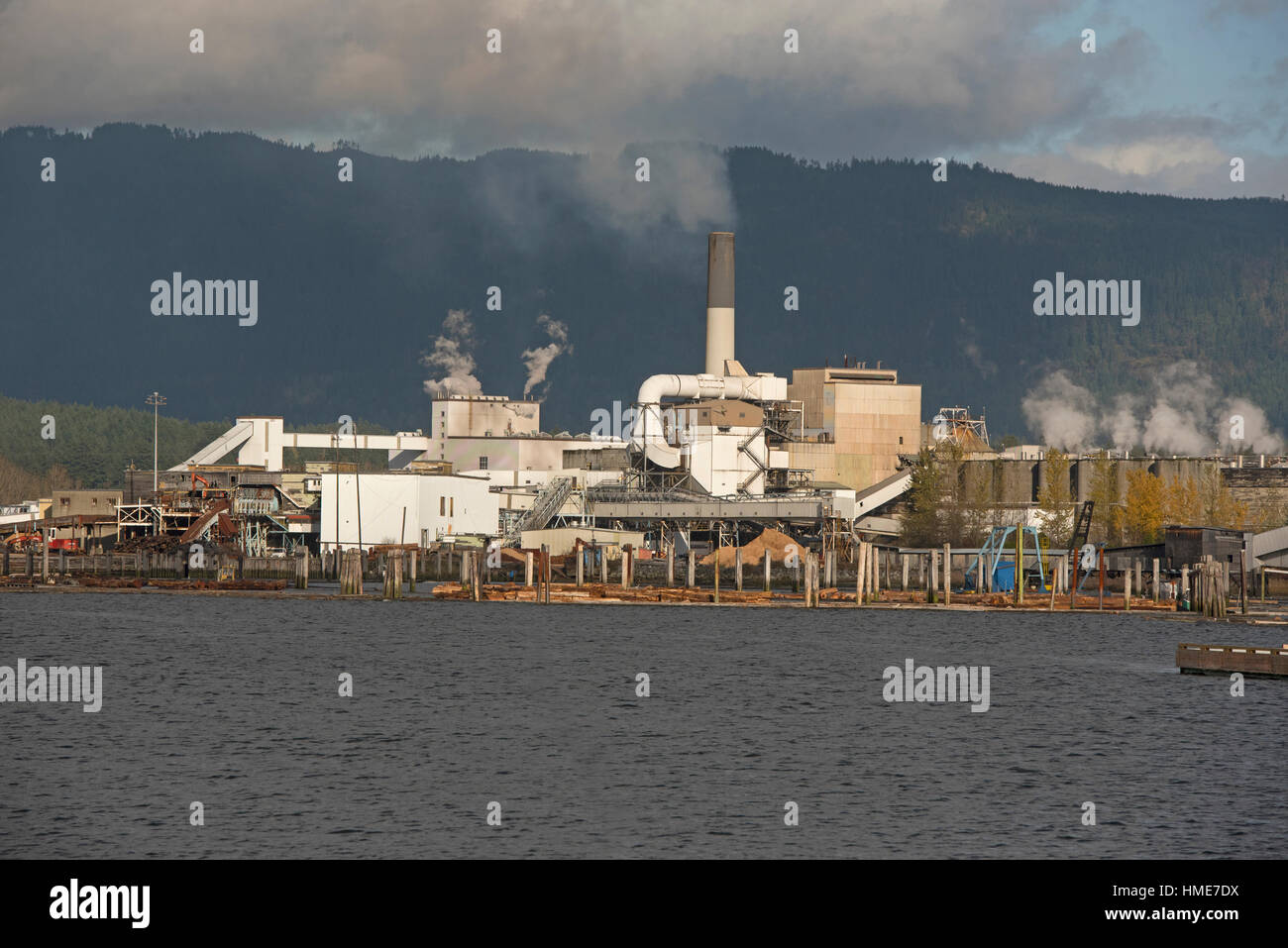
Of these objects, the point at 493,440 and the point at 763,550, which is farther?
the point at 493,440

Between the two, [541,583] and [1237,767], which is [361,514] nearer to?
[541,583]

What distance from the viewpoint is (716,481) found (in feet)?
502

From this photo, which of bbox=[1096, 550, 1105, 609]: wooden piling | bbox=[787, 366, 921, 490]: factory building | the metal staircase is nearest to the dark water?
bbox=[1096, 550, 1105, 609]: wooden piling

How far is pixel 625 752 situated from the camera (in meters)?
52.2

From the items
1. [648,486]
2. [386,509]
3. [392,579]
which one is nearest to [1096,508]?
[648,486]

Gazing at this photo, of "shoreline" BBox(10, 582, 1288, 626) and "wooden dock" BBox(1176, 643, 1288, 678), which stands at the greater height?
"wooden dock" BBox(1176, 643, 1288, 678)

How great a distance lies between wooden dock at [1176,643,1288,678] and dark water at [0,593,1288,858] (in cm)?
108

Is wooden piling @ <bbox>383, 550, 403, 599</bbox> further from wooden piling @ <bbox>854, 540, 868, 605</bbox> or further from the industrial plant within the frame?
wooden piling @ <bbox>854, 540, 868, 605</bbox>

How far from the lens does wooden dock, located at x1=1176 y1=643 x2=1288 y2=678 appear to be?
67562mm

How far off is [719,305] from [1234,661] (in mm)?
118194

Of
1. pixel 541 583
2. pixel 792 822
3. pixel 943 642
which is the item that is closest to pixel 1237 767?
pixel 792 822

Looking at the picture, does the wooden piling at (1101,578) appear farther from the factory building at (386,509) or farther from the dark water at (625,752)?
the factory building at (386,509)

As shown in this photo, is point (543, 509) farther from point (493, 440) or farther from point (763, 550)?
point (493, 440)
